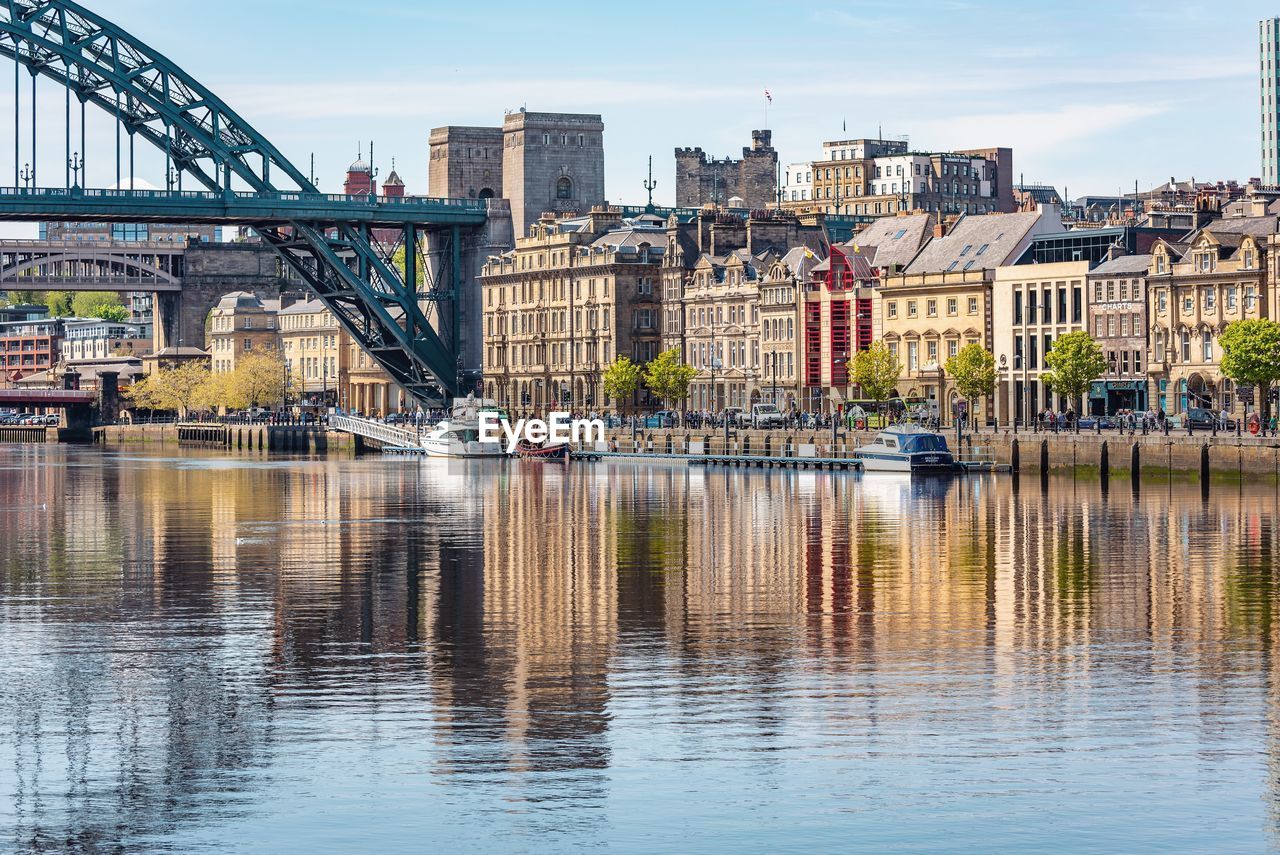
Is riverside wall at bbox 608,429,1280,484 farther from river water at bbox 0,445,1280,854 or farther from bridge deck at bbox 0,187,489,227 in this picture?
bridge deck at bbox 0,187,489,227

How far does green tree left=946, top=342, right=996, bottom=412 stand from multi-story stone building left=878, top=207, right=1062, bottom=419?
3.85 meters

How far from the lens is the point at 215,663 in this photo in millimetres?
34062

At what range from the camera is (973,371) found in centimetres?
11044

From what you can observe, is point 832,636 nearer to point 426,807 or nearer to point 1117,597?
point 1117,597

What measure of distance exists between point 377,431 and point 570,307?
15365 millimetres

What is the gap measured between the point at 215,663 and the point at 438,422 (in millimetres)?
103921

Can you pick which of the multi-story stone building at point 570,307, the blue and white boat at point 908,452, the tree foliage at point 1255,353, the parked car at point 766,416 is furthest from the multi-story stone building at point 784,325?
the tree foliage at point 1255,353

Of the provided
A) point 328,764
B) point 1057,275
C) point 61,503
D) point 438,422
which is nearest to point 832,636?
point 328,764

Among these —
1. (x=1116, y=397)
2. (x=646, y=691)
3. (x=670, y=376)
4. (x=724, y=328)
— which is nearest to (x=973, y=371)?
(x=1116, y=397)

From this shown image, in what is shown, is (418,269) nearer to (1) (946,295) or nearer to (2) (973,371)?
(1) (946,295)

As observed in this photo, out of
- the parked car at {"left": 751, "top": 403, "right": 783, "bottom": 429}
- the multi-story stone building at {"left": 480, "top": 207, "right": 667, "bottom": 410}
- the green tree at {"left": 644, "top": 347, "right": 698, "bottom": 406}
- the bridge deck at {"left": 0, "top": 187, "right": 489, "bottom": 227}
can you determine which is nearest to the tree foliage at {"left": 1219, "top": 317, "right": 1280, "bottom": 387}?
the parked car at {"left": 751, "top": 403, "right": 783, "bottom": 429}

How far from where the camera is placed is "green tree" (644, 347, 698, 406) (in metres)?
133

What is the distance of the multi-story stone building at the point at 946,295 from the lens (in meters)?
116

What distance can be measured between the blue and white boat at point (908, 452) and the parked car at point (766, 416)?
21.1 meters
